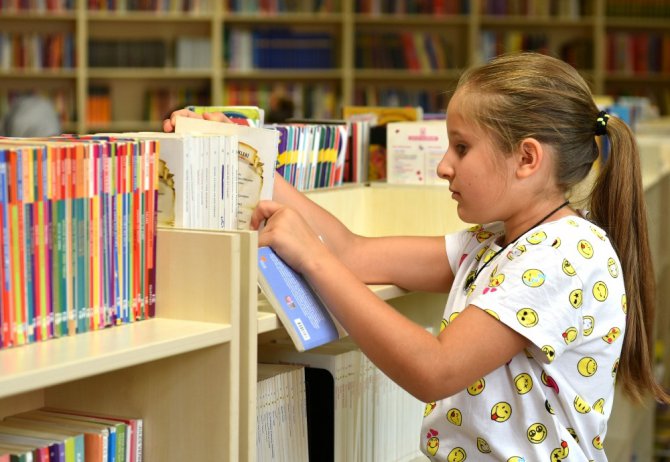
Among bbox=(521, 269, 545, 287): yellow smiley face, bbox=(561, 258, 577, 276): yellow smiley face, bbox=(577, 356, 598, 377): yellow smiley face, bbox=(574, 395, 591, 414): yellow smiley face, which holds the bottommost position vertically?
bbox=(574, 395, 591, 414): yellow smiley face

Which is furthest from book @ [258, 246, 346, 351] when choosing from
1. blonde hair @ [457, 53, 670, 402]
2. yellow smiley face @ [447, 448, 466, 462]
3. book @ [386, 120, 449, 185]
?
book @ [386, 120, 449, 185]

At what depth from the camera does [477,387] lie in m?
1.40

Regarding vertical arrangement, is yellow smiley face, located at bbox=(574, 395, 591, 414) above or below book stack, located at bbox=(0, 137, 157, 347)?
below

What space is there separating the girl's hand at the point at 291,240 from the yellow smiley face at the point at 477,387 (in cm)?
27

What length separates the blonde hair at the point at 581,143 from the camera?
4.57ft

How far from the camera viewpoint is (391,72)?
684 centimetres

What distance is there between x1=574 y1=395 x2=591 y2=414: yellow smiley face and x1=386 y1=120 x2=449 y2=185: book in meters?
0.84

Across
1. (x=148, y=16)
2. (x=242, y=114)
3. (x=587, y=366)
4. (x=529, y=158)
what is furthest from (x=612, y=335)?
(x=148, y=16)

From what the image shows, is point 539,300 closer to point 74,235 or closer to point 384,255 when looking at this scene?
point 384,255

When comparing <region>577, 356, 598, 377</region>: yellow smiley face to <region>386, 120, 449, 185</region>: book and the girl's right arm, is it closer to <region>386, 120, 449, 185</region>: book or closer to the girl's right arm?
the girl's right arm

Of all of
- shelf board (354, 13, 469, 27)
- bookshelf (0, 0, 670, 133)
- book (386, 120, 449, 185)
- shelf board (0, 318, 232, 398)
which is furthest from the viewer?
shelf board (354, 13, 469, 27)

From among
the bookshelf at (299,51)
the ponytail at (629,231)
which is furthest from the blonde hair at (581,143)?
the bookshelf at (299,51)

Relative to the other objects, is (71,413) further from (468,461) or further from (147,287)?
(468,461)

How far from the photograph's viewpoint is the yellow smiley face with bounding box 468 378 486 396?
4.56ft
